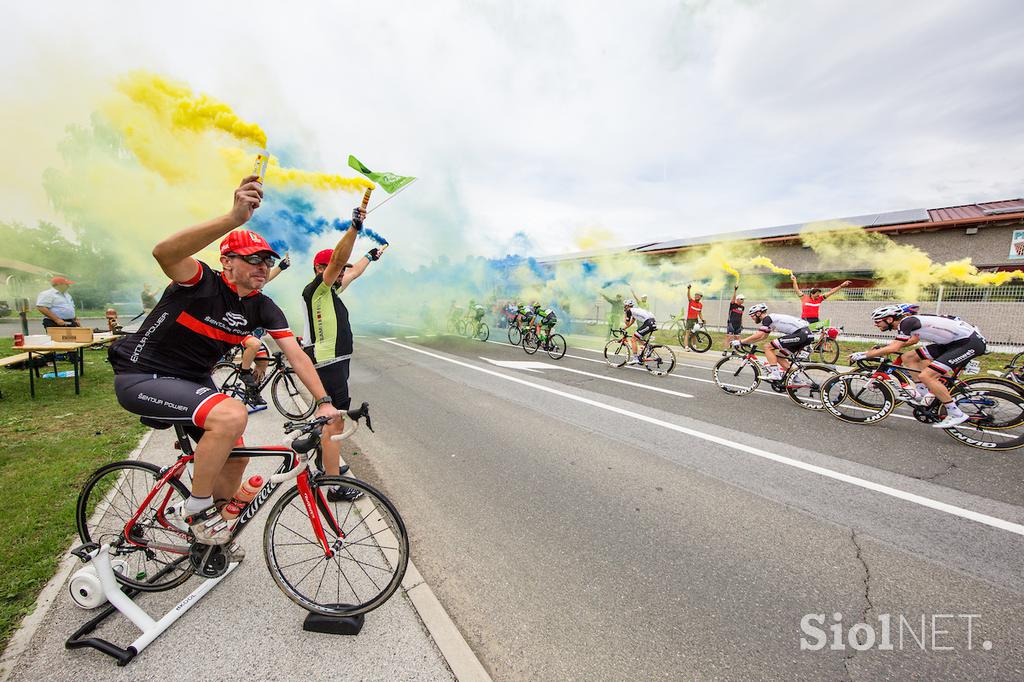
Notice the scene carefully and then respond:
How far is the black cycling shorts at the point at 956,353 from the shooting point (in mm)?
5199

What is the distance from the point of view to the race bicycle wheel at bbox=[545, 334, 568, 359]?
39.1 feet

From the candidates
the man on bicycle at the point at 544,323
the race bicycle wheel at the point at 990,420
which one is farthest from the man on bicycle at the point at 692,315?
the race bicycle wheel at the point at 990,420

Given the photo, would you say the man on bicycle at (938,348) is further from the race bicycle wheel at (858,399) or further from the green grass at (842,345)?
the green grass at (842,345)

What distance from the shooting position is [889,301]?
50.0ft

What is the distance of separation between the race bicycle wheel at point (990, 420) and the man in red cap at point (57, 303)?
1493cm

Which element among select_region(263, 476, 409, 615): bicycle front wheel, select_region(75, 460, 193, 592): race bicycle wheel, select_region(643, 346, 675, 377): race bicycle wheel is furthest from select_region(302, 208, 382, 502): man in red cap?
select_region(643, 346, 675, 377): race bicycle wheel

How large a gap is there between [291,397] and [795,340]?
9.02 m

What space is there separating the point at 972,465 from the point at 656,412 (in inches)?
134

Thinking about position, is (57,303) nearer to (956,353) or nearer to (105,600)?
(105,600)

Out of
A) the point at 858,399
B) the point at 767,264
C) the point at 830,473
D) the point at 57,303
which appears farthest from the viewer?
the point at 767,264

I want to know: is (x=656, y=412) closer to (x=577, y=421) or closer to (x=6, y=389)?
(x=577, y=421)

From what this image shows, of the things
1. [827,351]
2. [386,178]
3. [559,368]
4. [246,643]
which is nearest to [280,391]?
[386,178]

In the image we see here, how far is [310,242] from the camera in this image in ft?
55.4

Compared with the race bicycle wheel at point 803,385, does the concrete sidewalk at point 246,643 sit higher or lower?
lower
